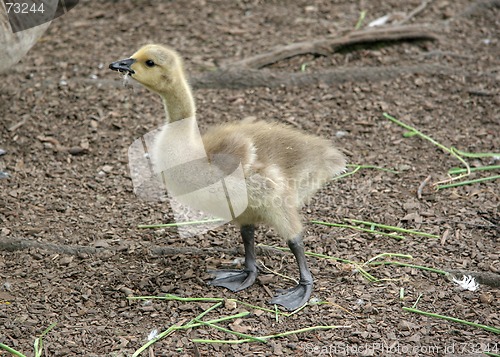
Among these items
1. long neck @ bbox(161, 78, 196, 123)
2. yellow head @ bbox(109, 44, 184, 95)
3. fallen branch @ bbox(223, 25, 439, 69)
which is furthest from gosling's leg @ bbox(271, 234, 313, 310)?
fallen branch @ bbox(223, 25, 439, 69)

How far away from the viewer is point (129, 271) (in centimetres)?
407

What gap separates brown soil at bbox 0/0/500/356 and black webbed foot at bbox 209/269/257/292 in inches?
2.0

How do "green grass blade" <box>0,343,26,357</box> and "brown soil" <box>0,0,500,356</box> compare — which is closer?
"green grass blade" <box>0,343,26,357</box>

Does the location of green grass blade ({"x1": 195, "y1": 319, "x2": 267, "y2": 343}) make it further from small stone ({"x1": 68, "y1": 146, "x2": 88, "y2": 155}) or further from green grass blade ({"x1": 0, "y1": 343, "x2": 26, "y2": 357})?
small stone ({"x1": 68, "y1": 146, "x2": 88, "y2": 155})

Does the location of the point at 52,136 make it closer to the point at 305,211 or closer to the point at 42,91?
the point at 42,91

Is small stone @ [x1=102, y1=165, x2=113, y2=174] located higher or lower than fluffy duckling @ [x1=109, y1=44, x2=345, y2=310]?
lower

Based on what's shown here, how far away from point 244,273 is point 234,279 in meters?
0.08

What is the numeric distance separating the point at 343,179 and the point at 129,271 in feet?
5.52

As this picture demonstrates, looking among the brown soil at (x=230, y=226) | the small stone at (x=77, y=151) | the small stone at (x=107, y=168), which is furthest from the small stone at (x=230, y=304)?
the small stone at (x=77, y=151)

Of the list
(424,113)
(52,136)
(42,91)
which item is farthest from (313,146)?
(42,91)

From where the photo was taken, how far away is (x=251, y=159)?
3729 mm

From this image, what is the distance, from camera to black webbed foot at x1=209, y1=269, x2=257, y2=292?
3939mm

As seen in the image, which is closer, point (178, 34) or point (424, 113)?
point (424, 113)

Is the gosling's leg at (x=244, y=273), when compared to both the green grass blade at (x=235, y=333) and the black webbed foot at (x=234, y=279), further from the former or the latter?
the green grass blade at (x=235, y=333)
